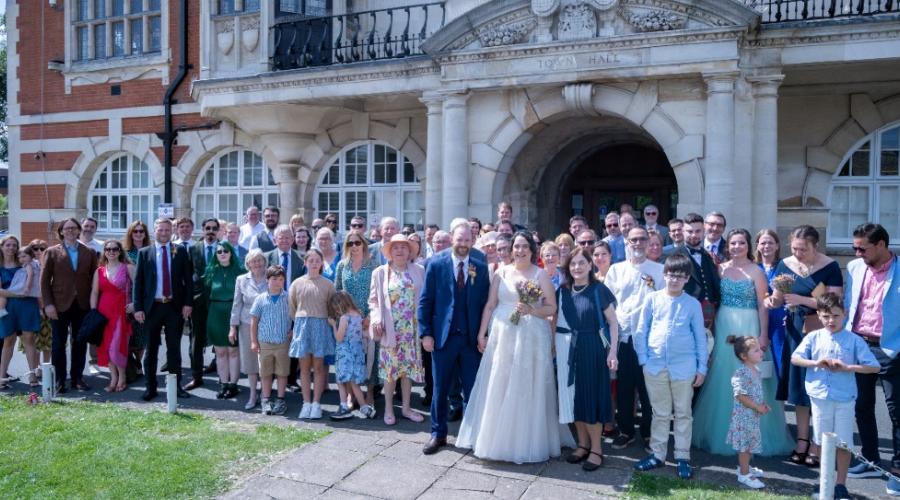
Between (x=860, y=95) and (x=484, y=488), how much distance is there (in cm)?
857

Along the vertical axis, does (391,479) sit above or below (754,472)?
below

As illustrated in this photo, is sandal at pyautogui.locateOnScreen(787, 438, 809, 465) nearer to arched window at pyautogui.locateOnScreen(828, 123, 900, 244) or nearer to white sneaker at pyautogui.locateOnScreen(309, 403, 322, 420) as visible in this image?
white sneaker at pyautogui.locateOnScreen(309, 403, 322, 420)

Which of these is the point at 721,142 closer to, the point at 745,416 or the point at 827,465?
the point at 745,416

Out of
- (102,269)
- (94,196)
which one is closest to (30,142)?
(94,196)

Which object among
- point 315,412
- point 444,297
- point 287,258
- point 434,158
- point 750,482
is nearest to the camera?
point 750,482

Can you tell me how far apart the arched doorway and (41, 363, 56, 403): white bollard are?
8.79 metres

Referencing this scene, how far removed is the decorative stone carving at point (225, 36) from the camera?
45.3 feet

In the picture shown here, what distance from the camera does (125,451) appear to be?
236 inches

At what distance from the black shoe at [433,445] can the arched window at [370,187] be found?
25.5ft

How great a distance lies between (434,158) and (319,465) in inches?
255

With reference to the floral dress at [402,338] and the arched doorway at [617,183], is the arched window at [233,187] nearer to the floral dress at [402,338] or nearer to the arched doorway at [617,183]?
the arched doorway at [617,183]

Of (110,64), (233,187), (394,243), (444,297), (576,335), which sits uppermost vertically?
(110,64)

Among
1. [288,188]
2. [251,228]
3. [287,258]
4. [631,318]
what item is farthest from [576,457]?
[288,188]

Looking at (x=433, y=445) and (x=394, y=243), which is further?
(x=394, y=243)
